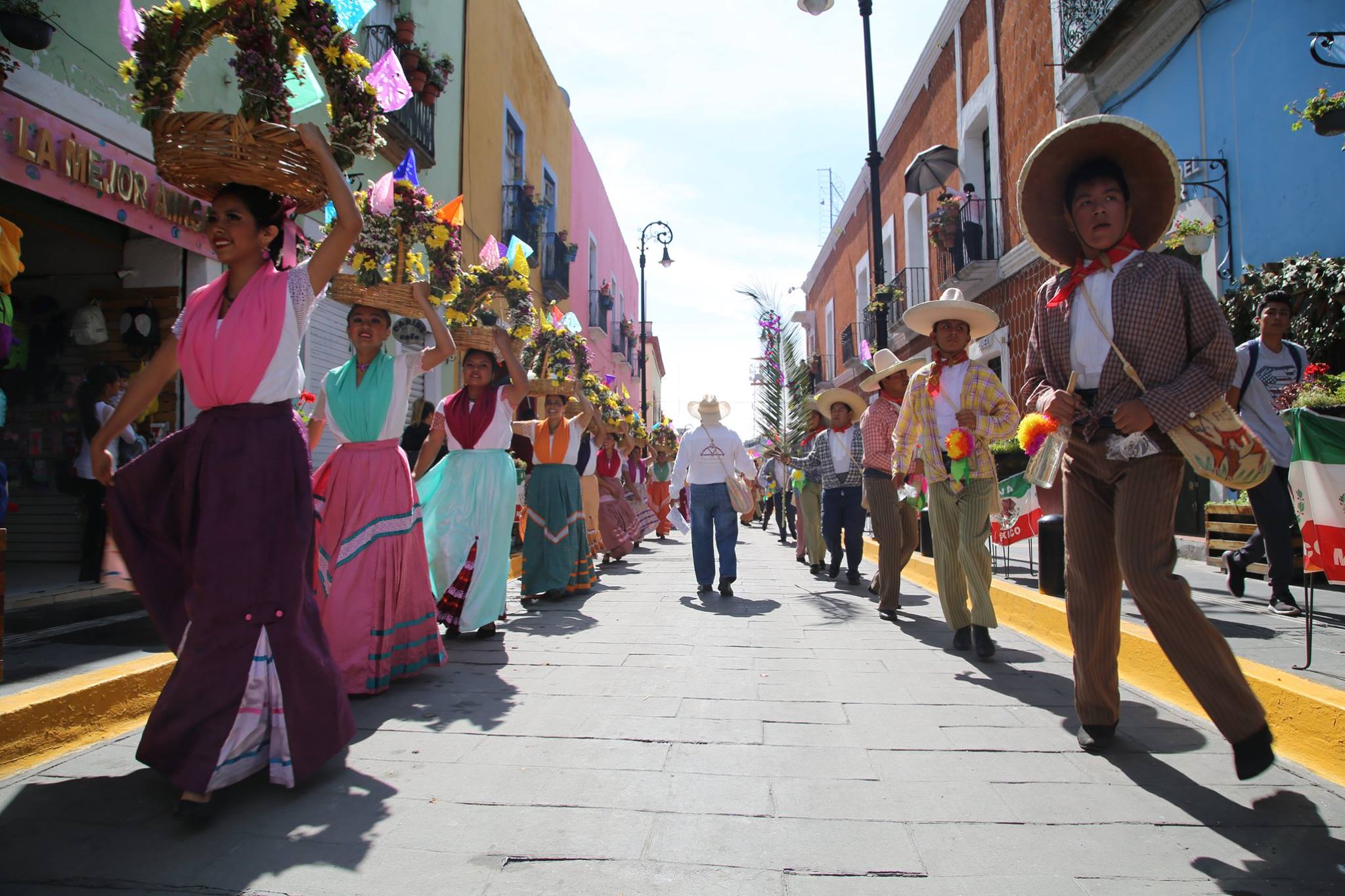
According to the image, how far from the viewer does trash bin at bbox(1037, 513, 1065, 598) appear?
6.05 metres

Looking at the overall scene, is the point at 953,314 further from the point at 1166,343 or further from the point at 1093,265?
the point at 1166,343

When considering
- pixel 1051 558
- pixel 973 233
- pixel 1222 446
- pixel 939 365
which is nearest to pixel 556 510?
pixel 939 365

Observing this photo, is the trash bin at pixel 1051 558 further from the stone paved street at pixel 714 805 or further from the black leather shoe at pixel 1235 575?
the stone paved street at pixel 714 805

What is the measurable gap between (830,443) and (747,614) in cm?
270

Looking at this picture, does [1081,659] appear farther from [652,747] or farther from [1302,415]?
[1302,415]

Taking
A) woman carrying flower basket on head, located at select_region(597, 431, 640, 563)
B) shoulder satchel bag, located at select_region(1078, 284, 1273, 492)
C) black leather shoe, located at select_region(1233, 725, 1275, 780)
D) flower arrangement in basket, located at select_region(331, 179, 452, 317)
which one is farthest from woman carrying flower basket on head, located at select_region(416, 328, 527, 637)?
woman carrying flower basket on head, located at select_region(597, 431, 640, 563)

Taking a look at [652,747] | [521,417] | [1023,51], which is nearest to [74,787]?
[652,747]

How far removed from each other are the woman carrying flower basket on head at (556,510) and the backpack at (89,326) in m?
4.28

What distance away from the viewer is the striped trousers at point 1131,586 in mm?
2775

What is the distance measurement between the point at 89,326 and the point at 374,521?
5.90m

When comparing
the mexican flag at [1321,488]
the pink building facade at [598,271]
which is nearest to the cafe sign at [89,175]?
the mexican flag at [1321,488]

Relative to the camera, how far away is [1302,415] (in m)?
4.59

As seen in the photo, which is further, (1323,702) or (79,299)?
(79,299)

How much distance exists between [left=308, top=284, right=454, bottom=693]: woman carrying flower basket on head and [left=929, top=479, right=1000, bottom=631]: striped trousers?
2.87m
